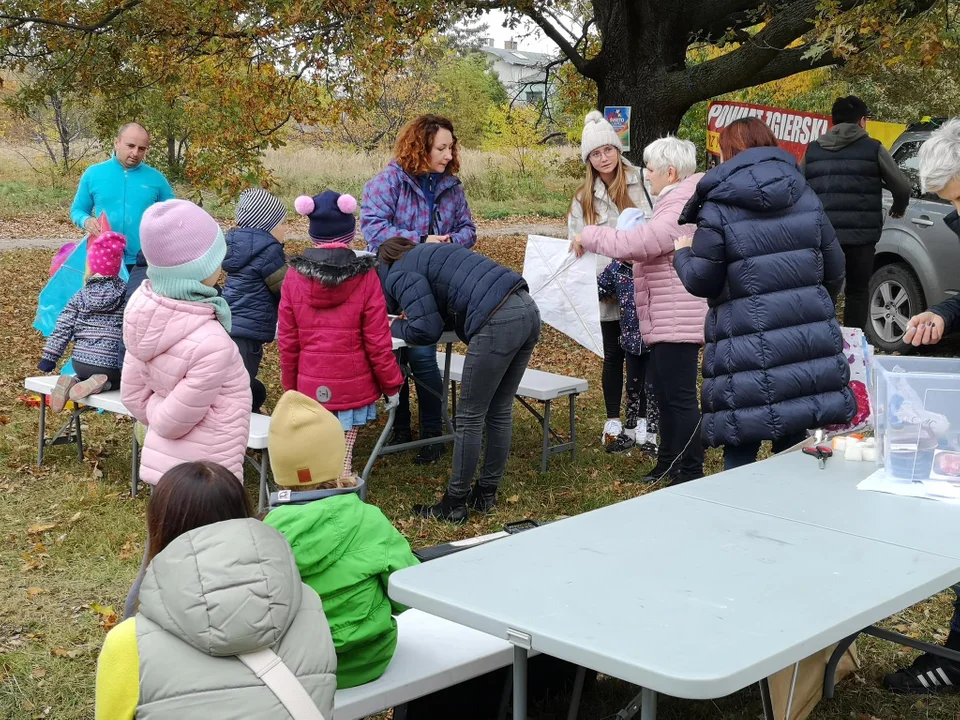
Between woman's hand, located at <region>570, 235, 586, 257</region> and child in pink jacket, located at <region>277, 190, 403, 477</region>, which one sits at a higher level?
woman's hand, located at <region>570, 235, 586, 257</region>

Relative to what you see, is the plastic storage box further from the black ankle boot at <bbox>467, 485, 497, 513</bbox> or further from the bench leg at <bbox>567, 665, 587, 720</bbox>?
the black ankle boot at <bbox>467, 485, 497, 513</bbox>

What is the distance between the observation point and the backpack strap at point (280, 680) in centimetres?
199

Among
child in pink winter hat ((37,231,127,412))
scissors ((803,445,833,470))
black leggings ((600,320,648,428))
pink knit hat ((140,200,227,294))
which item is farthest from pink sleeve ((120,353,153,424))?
black leggings ((600,320,648,428))

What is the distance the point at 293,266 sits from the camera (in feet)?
16.1

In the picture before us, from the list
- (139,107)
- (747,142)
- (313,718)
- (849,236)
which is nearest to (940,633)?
(747,142)

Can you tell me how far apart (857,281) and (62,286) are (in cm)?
621

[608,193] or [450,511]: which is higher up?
[608,193]

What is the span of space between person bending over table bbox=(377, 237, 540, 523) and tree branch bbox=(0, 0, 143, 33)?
18.1 feet

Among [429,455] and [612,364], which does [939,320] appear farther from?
[429,455]

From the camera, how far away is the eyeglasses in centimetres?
622

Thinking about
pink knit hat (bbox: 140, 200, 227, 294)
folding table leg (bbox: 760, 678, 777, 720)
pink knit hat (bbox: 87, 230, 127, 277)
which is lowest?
folding table leg (bbox: 760, 678, 777, 720)

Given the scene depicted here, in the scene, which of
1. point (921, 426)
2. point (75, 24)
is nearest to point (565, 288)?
point (921, 426)

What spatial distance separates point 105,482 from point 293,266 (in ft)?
6.85

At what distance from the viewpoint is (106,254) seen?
5871 mm
